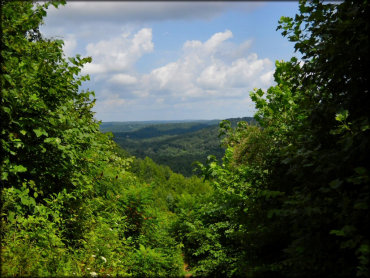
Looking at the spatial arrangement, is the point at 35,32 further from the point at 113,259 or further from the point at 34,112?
the point at 113,259

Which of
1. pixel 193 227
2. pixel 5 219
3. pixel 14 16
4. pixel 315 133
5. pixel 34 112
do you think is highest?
pixel 14 16

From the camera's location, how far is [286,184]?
3.91 meters

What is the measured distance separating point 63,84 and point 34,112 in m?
0.81

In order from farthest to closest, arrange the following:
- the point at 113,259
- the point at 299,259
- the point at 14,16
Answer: the point at 113,259
the point at 14,16
the point at 299,259

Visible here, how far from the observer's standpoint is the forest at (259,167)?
9.07ft

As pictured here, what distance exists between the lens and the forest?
277 cm

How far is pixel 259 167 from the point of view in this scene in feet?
15.8

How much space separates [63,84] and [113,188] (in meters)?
3.07

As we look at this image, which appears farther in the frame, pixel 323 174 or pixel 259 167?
pixel 259 167

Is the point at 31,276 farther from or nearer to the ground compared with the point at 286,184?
nearer to the ground

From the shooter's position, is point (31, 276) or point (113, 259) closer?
point (31, 276)

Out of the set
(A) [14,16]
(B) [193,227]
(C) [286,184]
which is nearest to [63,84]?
(A) [14,16]

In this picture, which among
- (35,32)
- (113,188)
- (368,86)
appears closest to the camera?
(368,86)

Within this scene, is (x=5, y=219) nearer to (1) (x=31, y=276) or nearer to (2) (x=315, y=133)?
(1) (x=31, y=276)
